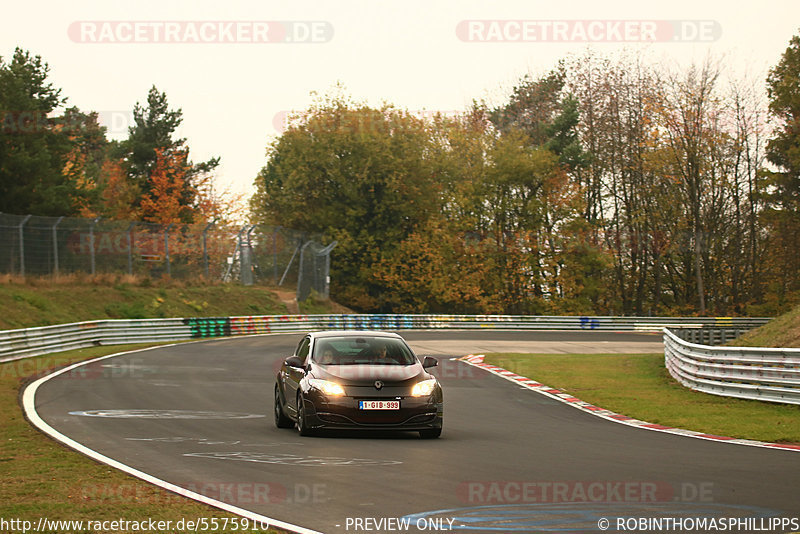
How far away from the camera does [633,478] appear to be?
32.4 ft

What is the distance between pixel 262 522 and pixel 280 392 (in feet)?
25.0

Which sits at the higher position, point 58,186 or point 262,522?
point 58,186

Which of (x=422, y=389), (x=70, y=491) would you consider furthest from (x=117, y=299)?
(x=70, y=491)

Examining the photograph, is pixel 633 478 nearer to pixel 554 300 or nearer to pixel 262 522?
pixel 262 522

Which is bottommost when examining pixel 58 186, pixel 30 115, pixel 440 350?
pixel 440 350

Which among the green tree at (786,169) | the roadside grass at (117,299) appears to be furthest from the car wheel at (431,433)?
the green tree at (786,169)

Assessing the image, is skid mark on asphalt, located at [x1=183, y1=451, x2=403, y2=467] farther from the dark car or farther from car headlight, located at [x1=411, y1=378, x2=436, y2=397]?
car headlight, located at [x1=411, y1=378, x2=436, y2=397]

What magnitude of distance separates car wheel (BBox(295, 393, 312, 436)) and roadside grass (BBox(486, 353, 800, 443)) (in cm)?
606

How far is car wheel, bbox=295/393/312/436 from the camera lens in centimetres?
1361

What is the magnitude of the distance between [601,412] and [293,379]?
6.39 meters

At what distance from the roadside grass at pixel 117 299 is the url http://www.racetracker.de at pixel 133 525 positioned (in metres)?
29.9

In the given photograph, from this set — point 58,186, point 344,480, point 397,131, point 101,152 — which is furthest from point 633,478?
point 101,152

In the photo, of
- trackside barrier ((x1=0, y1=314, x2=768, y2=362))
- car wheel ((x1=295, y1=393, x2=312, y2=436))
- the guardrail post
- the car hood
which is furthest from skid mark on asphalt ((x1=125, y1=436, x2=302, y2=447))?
the guardrail post

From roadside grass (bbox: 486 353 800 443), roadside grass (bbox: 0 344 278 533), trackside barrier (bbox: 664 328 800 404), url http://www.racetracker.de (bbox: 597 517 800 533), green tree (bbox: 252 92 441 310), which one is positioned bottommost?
roadside grass (bbox: 486 353 800 443)
